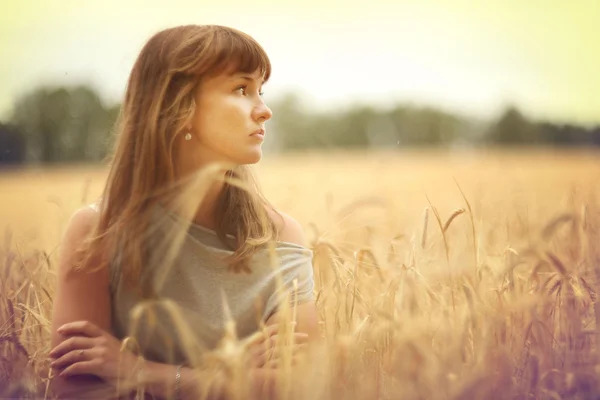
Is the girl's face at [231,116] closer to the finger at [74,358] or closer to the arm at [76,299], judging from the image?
the arm at [76,299]

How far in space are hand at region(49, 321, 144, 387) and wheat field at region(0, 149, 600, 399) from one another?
0.66ft

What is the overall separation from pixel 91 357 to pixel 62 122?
77cm

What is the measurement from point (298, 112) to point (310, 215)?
1.18ft

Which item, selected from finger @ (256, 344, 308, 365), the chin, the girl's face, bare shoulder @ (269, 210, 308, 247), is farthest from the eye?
finger @ (256, 344, 308, 365)

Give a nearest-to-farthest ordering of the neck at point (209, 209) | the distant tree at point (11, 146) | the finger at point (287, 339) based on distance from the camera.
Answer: the finger at point (287, 339)
the neck at point (209, 209)
the distant tree at point (11, 146)

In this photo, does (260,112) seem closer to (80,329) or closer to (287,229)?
(287,229)

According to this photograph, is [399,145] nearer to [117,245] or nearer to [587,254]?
[587,254]

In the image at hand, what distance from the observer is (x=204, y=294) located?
1256mm

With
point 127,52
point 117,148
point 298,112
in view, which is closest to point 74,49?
point 127,52

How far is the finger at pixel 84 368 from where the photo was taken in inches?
44.4

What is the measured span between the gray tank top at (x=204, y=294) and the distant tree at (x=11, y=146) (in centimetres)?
49

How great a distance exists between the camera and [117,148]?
4.26 ft

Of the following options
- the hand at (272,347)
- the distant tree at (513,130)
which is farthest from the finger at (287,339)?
the distant tree at (513,130)

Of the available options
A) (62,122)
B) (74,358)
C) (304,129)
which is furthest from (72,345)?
(304,129)
